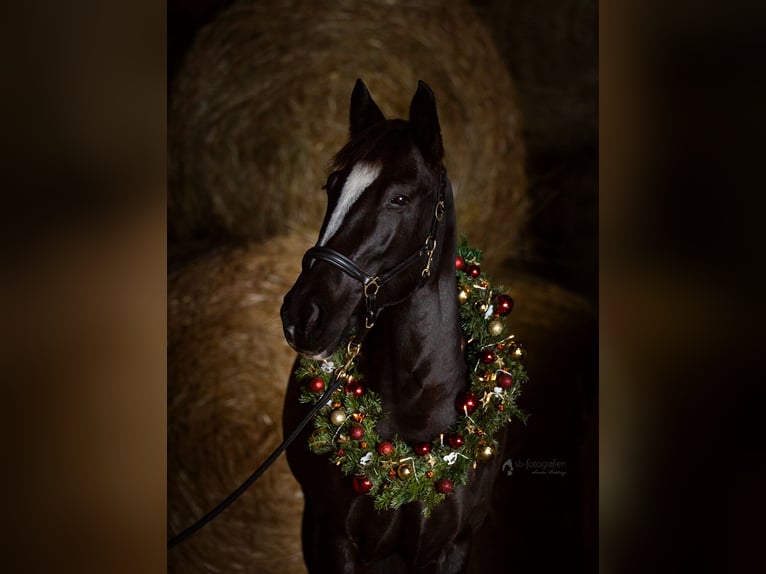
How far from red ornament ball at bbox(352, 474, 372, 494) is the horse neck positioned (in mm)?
107

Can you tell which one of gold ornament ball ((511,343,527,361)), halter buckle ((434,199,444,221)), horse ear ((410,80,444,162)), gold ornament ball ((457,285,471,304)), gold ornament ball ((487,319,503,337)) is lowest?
gold ornament ball ((511,343,527,361))

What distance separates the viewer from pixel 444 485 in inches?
62.2

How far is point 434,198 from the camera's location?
5.11 ft

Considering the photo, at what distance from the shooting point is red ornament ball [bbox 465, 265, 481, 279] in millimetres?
1837

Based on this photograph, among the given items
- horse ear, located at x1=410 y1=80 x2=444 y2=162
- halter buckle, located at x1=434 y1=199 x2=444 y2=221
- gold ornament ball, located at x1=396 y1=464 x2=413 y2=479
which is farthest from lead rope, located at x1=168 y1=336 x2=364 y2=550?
horse ear, located at x1=410 y1=80 x2=444 y2=162

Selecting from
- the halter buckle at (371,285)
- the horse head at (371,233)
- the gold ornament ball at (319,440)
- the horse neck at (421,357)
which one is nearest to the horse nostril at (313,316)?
the horse head at (371,233)

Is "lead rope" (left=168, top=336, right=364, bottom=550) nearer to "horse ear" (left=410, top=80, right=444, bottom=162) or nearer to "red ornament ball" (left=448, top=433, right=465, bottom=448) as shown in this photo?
"red ornament ball" (left=448, top=433, right=465, bottom=448)

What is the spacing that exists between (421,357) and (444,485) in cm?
30

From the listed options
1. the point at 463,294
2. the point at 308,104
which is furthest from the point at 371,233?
the point at 308,104

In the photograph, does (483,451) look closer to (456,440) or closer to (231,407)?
(456,440)
